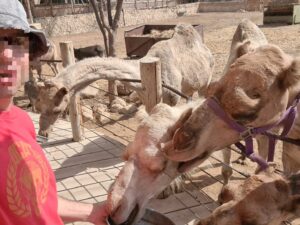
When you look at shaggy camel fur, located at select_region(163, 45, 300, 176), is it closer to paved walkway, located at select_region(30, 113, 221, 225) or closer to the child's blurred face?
the child's blurred face

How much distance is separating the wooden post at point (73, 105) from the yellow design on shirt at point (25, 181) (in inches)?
146

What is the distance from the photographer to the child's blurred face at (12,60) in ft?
4.68

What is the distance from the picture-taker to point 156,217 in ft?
8.06

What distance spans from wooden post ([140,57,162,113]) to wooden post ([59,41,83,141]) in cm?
211

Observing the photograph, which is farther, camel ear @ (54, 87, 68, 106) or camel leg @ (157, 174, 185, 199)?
camel ear @ (54, 87, 68, 106)

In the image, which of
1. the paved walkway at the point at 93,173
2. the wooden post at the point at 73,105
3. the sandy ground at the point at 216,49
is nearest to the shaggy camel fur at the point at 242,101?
the paved walkway at the point at 93,173

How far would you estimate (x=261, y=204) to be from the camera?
5.40ft

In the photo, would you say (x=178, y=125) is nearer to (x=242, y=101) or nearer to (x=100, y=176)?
(x=242, y=101)

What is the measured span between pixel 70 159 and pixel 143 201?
264 centimetres

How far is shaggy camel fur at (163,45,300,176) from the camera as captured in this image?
2.34 meters

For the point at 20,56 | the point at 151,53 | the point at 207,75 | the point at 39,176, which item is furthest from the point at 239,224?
the point at 207,75

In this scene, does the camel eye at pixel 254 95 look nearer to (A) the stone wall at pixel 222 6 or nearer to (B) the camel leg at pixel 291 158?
(B) the camel leg at pixel 291 158

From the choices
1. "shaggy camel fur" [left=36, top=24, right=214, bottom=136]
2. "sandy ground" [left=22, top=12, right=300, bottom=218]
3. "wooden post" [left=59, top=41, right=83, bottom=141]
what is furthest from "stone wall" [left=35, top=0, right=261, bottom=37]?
"wooden post" [left=59, top=41, right=83, bottom=141]

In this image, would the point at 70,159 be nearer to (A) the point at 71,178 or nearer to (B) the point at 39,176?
(A) the point at 71,178
